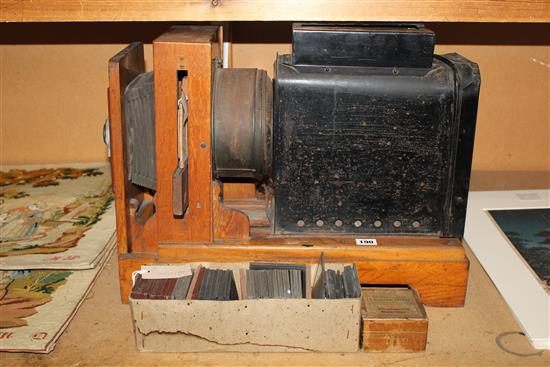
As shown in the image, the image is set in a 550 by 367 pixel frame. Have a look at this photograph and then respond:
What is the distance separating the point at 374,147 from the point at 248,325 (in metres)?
0.41

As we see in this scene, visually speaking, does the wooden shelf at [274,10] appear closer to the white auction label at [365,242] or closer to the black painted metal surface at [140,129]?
the black painted metal surface at [140,129]

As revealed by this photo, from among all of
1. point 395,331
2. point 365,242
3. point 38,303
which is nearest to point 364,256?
point 365,242

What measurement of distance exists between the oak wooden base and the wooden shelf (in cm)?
44

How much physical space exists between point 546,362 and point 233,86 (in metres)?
0.76

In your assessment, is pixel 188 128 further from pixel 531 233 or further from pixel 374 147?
pixel 531 233

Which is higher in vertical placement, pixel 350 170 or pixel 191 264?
pixel 350 170

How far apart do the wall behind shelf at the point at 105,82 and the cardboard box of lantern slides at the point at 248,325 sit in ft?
3.42

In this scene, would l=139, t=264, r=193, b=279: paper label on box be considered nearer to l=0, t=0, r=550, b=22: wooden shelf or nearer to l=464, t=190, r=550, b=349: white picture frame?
l=0, t=0, r=550, b=22: wooden shelf

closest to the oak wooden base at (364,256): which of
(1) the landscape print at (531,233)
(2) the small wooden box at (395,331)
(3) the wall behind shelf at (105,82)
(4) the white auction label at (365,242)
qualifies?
(4) the white auction label at (365,242)

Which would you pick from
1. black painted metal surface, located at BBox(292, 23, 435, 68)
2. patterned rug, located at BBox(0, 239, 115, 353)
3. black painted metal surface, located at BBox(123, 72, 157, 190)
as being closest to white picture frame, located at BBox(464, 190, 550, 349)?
black painted metal surface, located at BBox(292, 23, 435, 68)

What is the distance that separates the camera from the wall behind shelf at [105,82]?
208 centimetres

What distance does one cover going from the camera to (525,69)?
6.96 feet

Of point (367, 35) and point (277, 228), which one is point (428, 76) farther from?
point (277, 228)

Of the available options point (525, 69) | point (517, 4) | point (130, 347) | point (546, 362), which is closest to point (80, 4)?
point (130, 347)
